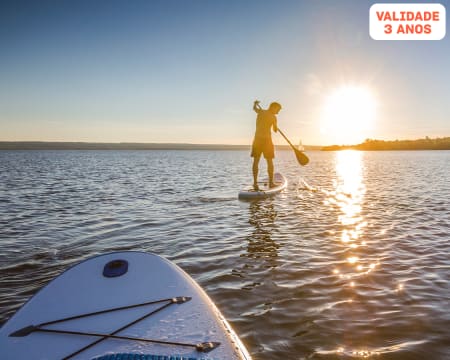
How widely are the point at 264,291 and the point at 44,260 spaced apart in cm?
419

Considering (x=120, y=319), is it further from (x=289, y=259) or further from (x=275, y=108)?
(x=275, y=108)

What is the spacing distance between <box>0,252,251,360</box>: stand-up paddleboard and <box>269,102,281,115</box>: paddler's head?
955 cm

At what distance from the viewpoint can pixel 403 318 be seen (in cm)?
392

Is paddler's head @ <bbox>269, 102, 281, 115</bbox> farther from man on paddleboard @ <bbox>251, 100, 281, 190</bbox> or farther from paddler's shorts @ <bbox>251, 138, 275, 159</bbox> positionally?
paddler's shorts @ <bbox>251, 138, 275, 159</bbox>

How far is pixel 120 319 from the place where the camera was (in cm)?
309

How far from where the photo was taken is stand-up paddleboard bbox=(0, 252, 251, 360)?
2.64 metres

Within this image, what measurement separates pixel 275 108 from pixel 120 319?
10601 millimetres

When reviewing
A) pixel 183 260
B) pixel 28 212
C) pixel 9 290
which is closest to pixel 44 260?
pixel 9 290

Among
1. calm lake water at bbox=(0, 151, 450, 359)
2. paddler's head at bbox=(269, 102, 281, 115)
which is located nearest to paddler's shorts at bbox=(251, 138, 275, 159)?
paddler's head at bbox=(269, 102, 281, 115)

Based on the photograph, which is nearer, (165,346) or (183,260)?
(165,346)

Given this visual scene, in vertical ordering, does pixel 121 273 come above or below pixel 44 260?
above

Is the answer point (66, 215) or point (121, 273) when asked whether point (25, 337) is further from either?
point (66, 215)

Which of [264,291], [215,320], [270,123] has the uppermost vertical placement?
[270,123]

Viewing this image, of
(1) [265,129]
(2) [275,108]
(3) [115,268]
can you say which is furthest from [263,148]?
(3) [115,268]
